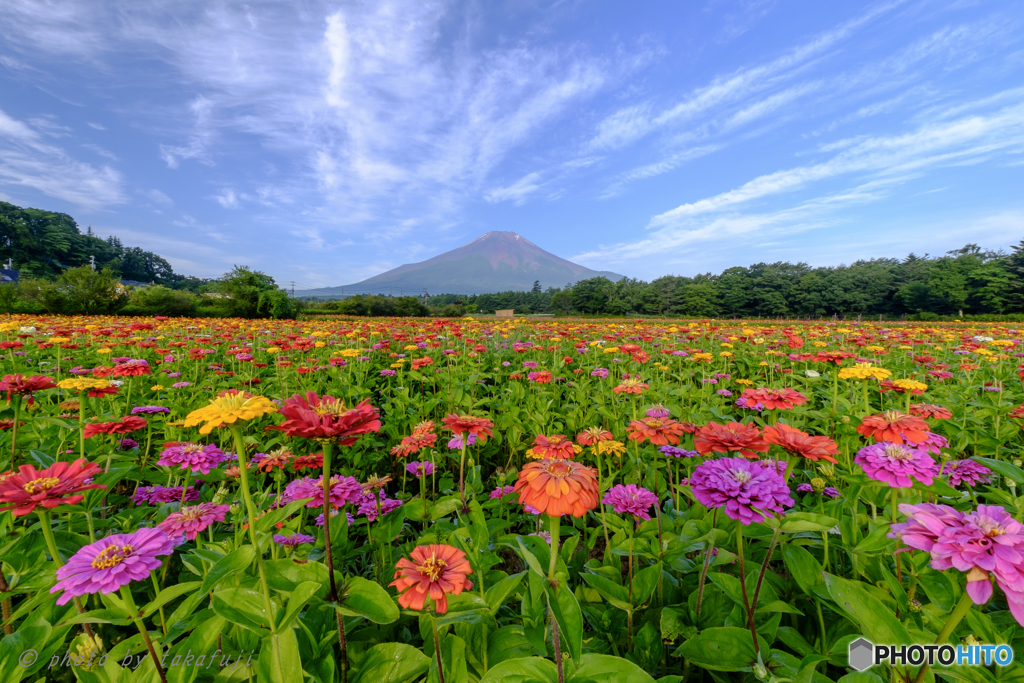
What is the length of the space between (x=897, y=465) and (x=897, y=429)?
0.92 feet

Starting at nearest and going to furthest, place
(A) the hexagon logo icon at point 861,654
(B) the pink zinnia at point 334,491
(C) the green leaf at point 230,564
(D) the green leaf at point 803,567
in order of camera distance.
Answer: (C) the green leaf at point 230,564, (A) the hexagon logo icon at point 861,654, (D) the green leaf at point 803,567, (B) the pink zinnia at point 334,491

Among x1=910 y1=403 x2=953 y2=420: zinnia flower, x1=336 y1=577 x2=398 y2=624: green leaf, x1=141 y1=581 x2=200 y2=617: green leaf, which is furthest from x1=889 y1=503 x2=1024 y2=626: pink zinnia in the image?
x1=141 y1=581 x2=200 y2=617: green leaf

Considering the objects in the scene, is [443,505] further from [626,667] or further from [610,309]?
[610,309]

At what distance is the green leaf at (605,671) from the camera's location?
0.80 m

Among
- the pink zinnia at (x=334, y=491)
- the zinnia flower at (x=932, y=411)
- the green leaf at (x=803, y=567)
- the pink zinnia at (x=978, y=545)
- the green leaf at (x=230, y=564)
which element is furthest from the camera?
the zinnia flower at (x=932, y=411)

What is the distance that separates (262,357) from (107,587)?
5.56 meters

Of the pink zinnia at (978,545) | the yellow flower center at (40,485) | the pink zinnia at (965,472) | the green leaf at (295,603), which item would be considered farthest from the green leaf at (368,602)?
the pink zinnia at (965,472)

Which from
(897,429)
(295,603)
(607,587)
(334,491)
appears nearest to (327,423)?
(295,603)

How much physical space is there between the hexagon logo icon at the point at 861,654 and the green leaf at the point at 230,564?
1.47 m

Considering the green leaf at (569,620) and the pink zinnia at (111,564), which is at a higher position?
the pink zinnia at (111,564)

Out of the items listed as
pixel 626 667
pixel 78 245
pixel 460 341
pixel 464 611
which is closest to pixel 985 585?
pixel 626 667

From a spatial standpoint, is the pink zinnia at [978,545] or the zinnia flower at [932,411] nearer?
the pink zinnia at [978,545]

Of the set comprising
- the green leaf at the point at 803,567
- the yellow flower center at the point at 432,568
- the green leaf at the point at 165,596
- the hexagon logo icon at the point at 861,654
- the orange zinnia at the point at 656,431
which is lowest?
the hexagon logo icon at the point at 861,654
